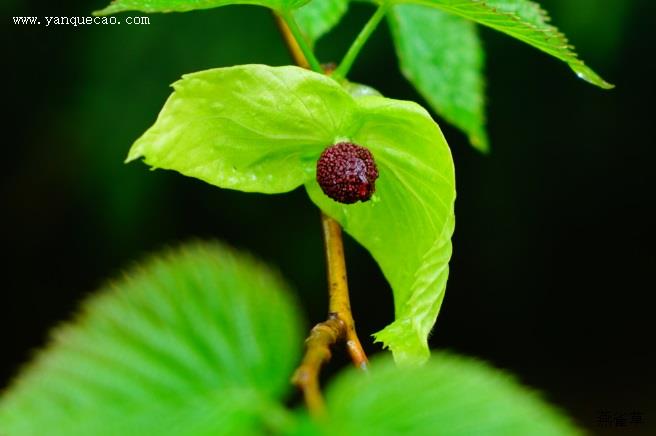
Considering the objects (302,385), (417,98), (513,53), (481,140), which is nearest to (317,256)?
(417,98)

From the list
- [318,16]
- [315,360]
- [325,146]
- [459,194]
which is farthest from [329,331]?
[459,194]

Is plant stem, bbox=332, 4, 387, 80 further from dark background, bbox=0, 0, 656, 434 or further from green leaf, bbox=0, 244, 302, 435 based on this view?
dark background, bbox=0, 0, 656, 434

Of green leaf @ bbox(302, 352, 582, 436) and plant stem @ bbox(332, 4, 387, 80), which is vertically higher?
plant stem @ bbox(332, 4, 387, 80)

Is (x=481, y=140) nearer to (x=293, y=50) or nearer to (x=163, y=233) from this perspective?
(x=293, y=50)

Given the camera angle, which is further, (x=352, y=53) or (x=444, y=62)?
(x=444, y=62)

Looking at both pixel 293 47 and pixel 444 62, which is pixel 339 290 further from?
pixel 444 62

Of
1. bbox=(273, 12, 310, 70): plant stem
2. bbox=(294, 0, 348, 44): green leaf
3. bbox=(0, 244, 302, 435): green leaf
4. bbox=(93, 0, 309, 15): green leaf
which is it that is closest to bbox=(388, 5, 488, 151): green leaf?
bbox=(294, 0, 348, 44): green leaf

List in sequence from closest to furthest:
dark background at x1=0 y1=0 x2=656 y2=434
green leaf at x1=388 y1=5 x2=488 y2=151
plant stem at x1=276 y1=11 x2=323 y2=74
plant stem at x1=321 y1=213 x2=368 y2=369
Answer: plant stem at x1=321 y1=213 x2=368 y2=369 → plant stem at x1=276 y1=11 x2=323 y2=74 → green leaf at x1=388 y1=5 x2=488 y2=151 → dark background at x1=0 y1=0 x2=656 y2=434
